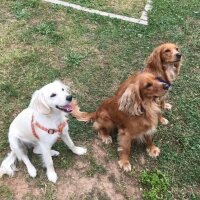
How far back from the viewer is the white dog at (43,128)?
4.36 metres

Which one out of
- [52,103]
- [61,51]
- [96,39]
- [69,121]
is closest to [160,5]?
[96,39]

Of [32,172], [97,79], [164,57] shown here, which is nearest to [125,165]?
[32,172]

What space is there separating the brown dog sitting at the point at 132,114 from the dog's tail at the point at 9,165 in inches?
46.7

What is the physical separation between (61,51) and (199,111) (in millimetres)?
2554

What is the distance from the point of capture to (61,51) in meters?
6.94

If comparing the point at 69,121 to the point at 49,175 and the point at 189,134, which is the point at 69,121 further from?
the point at 189,134

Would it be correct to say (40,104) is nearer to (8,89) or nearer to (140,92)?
(140,92)

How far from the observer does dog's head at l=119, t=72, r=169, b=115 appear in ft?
15.4

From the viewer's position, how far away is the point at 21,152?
496cm

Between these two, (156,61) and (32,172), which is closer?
(32,172)

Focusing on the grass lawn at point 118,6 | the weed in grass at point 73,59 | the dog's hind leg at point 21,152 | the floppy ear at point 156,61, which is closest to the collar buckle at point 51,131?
the dog's hind leg at point 21,152

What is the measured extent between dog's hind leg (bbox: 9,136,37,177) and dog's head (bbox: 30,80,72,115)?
0.73 m

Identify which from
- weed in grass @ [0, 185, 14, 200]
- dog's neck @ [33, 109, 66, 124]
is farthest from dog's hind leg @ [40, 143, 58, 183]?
weed in grass @ [0, 185, 14, 200]

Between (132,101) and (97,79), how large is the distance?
1.80 meters
